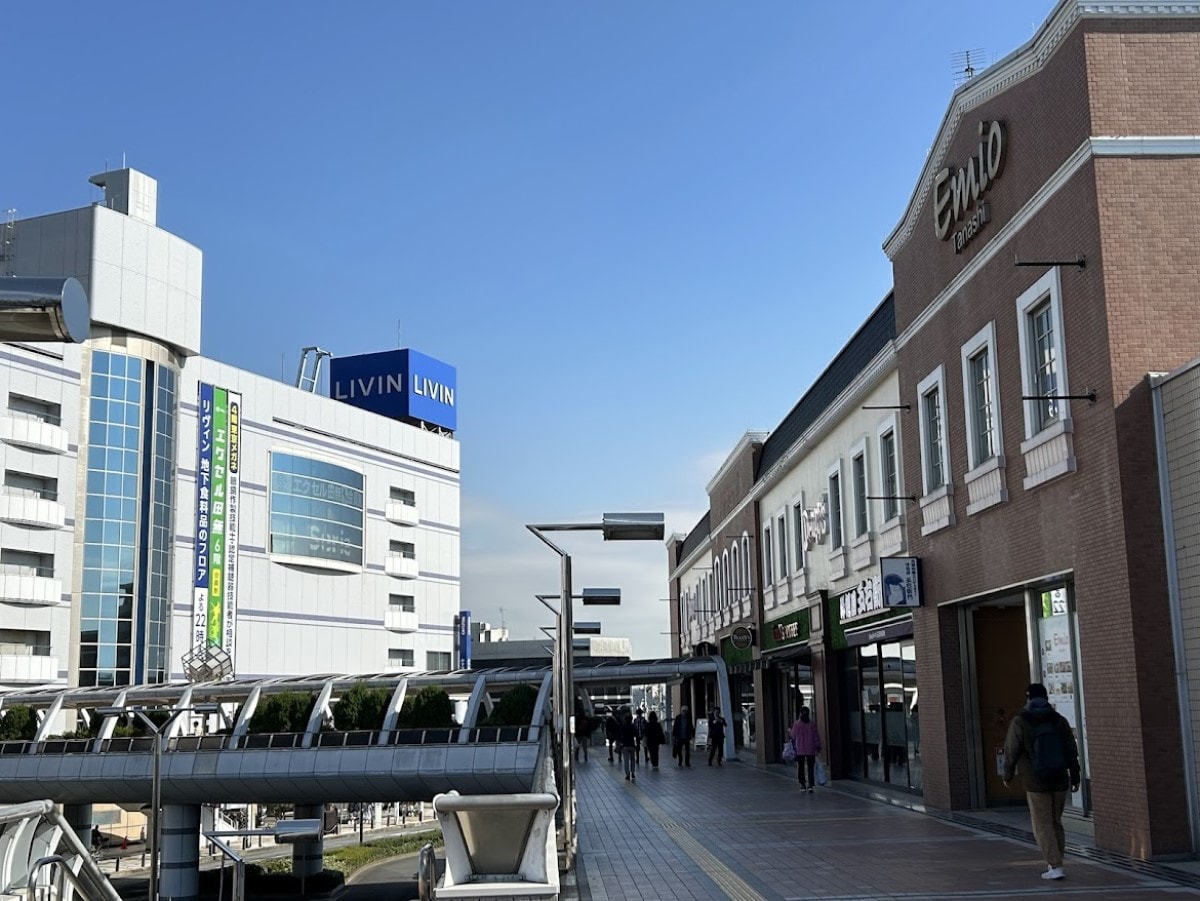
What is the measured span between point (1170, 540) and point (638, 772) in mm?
25056

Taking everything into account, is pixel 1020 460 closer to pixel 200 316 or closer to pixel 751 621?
pixel 751 621

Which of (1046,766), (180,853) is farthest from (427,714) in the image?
(1046,766)

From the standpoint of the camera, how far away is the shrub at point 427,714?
30.5 metres

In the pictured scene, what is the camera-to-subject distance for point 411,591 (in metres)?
76.7

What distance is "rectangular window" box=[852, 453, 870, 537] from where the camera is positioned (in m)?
24.9

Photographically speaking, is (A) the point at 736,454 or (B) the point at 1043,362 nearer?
(B) the point at 1043,362

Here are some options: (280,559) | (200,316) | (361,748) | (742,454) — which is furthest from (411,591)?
(361,748)

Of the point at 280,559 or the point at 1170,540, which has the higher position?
the point at 280,559

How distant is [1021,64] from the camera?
15297mm

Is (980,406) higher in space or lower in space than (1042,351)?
lower

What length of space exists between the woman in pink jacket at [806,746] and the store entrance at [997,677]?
5722 mm

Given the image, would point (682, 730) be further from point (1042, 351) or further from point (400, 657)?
point (400, 657)

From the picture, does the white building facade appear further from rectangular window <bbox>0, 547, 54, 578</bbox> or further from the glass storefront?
the glass storefront

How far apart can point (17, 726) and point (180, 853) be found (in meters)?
6.84
